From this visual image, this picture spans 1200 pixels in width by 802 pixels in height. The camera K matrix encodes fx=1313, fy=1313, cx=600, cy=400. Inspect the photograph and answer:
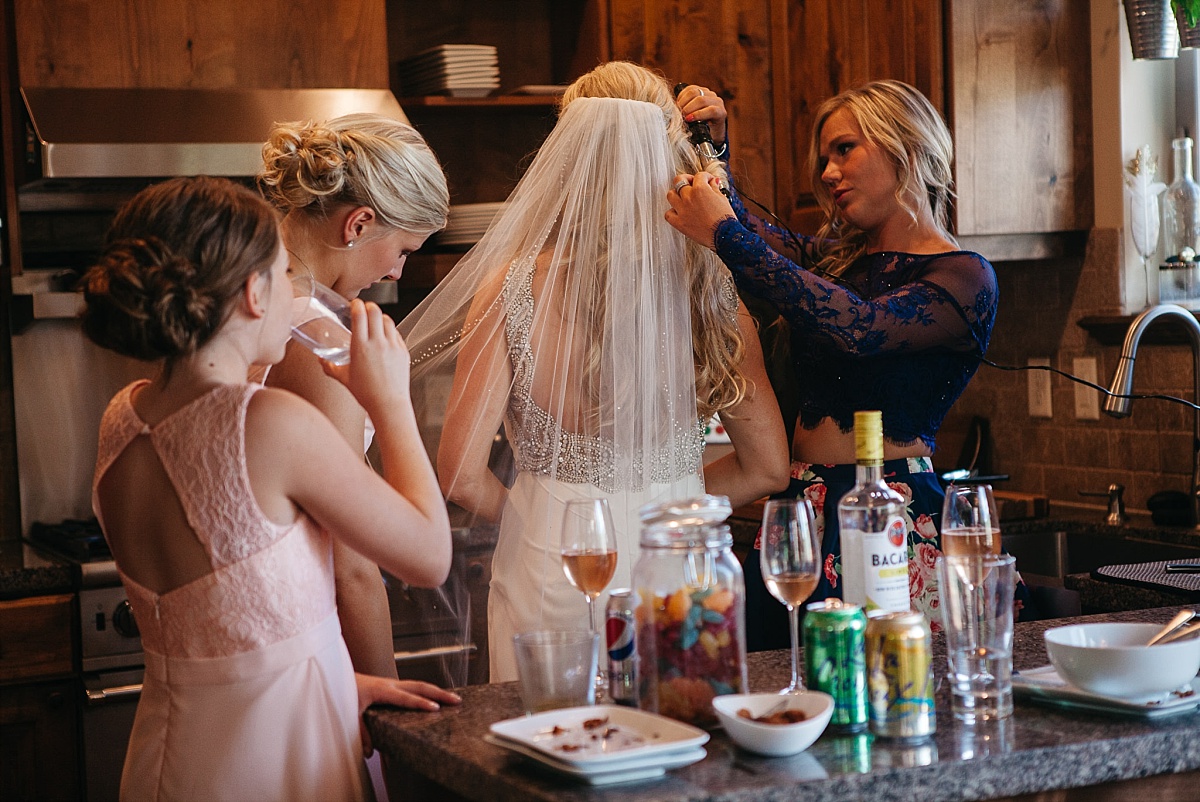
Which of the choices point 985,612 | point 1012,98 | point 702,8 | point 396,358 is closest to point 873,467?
point 985,612

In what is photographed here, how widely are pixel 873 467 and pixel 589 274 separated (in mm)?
742

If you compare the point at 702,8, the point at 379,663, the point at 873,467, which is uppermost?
the point at 702,8

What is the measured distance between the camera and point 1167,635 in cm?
152

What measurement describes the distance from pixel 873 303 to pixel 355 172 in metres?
0.95

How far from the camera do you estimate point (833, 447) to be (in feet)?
8.09

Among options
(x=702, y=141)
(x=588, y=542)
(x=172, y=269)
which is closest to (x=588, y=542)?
(x=588, y=542)

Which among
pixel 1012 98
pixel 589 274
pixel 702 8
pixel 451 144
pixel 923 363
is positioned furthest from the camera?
pixel 451 144

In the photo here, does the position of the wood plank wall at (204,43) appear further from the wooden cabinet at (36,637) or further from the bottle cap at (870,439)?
the bottle cap at (870,439)

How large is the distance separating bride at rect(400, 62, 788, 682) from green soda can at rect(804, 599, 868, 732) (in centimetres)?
69

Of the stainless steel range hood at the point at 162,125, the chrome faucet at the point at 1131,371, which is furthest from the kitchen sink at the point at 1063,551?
the stainless steel range hood at the point at 162,125

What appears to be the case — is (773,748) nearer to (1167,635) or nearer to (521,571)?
(1167,635)

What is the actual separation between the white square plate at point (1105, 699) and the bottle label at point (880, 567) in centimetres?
17

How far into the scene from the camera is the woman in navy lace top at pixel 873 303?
7.46ft

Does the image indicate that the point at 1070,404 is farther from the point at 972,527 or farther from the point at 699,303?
the point at 972,527
